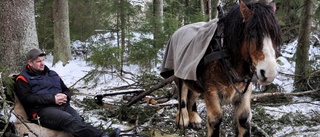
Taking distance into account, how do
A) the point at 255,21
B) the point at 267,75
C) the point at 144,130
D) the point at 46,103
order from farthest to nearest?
1. the point at 144,130
2. the point at 46,103
3. the point at 255,21
4. the point at 267,75

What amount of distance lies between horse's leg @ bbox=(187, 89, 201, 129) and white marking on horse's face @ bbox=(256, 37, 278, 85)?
2.25m

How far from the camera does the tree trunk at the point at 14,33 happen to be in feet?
15.2

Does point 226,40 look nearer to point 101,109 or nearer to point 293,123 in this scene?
point 293,123

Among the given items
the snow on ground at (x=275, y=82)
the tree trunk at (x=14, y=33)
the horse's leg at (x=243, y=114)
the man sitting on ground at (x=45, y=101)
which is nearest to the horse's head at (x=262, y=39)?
the horse's leg at (x=243, y=114)

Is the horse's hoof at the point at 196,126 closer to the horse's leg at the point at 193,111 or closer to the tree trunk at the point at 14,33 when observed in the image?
the horse's leg at the point at 193,111

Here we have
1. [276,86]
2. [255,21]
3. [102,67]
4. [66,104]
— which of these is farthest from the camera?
[102,67]

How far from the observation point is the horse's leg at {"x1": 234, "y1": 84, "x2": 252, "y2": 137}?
10.7ft

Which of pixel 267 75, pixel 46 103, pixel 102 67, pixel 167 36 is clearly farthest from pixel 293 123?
pixel 102 67

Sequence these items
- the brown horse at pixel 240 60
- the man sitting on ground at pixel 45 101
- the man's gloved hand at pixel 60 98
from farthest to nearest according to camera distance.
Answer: the man's gloved hand at pixel 60 98, the man sitting on ground at pixel 45 101, the brown horse at pixel 240 60

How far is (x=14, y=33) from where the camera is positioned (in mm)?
4715

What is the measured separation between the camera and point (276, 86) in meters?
6.41

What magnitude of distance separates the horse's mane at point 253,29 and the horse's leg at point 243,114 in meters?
0.44

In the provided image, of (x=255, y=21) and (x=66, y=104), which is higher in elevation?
(x=255, y=21)

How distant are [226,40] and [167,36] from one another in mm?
5938
